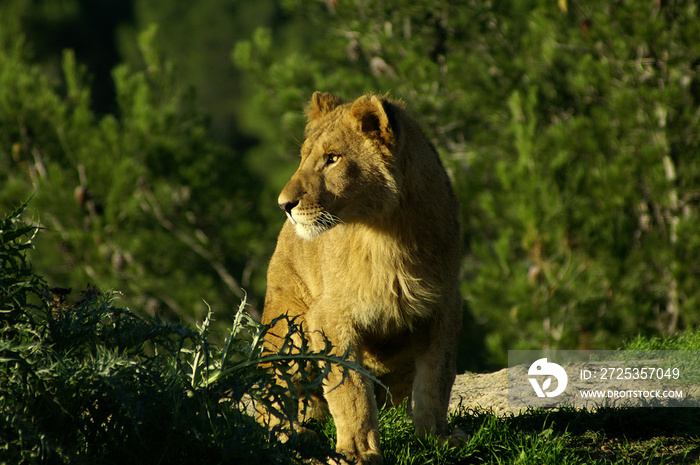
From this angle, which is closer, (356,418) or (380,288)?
(356,418)

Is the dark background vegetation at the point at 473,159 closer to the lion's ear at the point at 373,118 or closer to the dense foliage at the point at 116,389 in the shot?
the lion's ear at the point at 373,118

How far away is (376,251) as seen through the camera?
4.58 meters

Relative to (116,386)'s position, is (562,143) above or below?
above

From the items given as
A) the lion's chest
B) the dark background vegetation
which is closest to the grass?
the lion's chest

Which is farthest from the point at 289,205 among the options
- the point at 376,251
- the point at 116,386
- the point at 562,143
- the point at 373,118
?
the point at 562,143

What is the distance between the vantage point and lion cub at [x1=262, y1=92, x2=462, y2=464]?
433cm

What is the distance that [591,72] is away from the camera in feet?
42.0

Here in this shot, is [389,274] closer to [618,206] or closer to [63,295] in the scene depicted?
[63,295]

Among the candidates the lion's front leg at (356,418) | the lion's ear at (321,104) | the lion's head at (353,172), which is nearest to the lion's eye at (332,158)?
the lion's head at (353,172)

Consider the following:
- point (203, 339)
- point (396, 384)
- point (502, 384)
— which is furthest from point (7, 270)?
point (502, 384)

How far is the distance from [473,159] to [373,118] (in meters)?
10.1

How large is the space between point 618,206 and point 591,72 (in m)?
2.36

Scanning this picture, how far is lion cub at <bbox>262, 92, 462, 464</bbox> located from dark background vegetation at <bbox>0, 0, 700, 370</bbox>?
6.71 metres

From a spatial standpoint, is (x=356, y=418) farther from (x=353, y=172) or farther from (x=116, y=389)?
(x=116, y=389)
